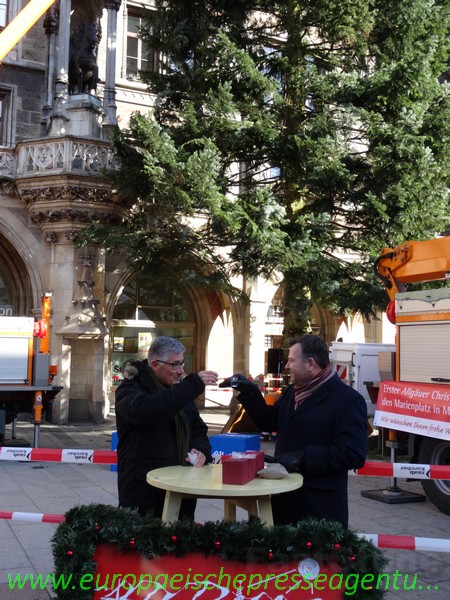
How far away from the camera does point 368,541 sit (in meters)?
3.53

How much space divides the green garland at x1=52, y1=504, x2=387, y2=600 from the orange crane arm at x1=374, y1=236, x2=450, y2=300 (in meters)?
5.84

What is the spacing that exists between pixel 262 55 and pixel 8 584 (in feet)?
37.8

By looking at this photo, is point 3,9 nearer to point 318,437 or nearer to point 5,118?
point 5,118

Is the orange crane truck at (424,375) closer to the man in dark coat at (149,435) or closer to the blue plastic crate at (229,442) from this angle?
the blue plastic crate at (229,442)

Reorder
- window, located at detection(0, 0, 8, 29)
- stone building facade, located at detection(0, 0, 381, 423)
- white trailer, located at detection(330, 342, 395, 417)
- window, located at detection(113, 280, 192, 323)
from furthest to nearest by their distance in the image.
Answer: window, located at detection(113, 280, 192, 323)
window, located at detection(0, 0, 8, 29)
stone building facade, located at detection(0, 0, 381, 423)
white trailer, located at detection(330, 342, 395, 417)

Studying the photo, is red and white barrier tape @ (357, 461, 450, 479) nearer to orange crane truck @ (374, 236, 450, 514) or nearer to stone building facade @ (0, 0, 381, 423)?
orange crane truck @ (374, 236, 450, 514)

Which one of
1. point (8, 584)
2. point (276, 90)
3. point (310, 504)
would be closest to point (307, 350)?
point (310, 504)

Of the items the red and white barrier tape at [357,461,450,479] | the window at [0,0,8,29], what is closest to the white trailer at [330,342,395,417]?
the red and white barrier tape at [357,461,450,479]

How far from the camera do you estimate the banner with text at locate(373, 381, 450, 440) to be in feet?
24.6

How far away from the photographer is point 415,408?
799cm

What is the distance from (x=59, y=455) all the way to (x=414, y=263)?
5.58 meters

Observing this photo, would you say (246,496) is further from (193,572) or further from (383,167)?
(383,167)

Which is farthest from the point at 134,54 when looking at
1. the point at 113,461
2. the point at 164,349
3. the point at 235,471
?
the point at 235,471

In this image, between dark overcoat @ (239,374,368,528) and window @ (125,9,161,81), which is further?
window @ (125,9,161,81)
